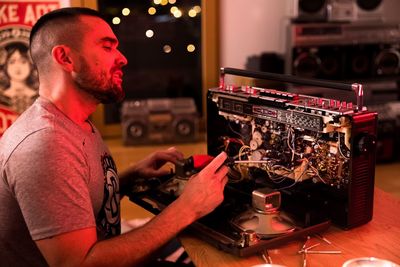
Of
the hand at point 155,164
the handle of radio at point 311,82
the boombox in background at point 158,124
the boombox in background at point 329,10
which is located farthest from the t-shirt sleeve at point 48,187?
the boombox in background at point 329,10

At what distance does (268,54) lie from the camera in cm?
354

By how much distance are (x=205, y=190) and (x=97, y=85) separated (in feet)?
1.32

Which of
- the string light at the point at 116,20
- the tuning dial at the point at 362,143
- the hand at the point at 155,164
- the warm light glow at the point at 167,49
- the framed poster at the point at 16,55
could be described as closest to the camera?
the tuning dial at the point at 362,143

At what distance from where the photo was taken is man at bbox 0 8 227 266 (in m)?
1.22


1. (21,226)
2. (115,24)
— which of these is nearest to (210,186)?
(21,226)

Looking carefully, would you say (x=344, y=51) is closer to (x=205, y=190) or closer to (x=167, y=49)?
(x=167, y=49)

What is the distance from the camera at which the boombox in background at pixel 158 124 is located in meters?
3.27

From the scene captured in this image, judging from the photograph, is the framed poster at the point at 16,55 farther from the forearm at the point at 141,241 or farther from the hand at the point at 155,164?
the forearm at the point at 141,241

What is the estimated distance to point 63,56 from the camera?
1.41 meters

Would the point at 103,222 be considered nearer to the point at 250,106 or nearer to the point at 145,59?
the point at 250,106

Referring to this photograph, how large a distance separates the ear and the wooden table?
53 cm

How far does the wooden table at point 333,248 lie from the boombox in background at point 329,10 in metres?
2.15

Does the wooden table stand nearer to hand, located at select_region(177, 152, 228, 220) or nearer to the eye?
hand, located at select_region(177, 152, 228, 220)

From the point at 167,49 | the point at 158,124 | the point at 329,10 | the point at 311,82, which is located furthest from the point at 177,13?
the point at 311,82
